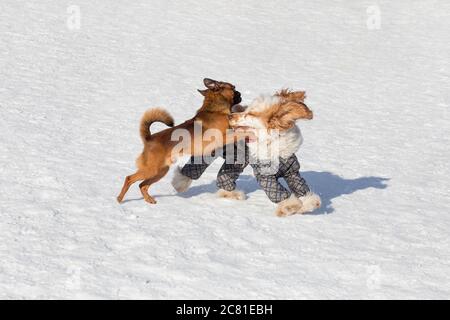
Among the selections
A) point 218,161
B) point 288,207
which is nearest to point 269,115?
point 288,207

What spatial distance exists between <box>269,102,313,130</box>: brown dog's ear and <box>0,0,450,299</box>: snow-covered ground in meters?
0.94

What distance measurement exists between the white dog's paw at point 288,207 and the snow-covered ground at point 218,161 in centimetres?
9

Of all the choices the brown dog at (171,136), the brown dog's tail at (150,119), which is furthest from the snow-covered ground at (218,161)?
the brown dog's tail at (150,119)

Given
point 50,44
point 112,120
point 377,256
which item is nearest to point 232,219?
point 377,256

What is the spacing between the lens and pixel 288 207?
688cm

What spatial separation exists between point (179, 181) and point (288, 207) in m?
1.24

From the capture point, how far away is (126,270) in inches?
213

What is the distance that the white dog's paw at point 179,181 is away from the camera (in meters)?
7.38

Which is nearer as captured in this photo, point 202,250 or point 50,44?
point 202,250

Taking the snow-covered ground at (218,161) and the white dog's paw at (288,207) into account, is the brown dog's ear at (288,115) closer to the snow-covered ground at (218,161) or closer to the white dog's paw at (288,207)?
the white dog's paw at (288,207)

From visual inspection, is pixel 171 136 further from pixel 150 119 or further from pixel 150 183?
pixel 150 183
